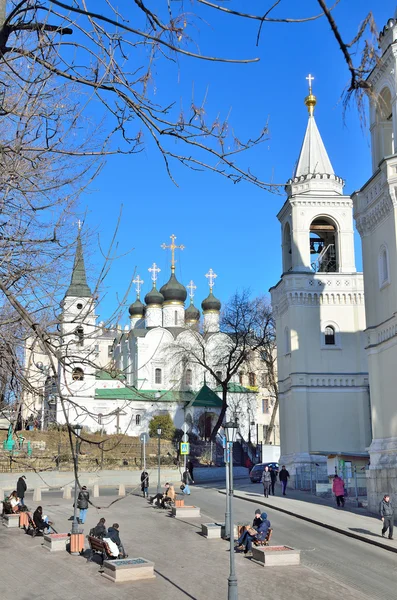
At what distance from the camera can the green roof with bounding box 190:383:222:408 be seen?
66.1 metres

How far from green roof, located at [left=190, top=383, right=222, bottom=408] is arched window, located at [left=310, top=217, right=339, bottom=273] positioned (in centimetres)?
2816

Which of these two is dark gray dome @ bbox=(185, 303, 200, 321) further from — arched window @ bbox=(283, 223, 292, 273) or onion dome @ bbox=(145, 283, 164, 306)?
arched window @ bbox=(283, 223, 292, 273)

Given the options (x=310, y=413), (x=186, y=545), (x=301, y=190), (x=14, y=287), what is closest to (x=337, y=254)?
(x=301, y=190)

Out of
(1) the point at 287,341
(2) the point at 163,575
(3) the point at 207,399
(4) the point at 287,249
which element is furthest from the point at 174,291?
(2) the point at 163,575

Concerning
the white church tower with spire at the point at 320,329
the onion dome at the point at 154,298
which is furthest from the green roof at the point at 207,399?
the white church tower with spire at the point at 320,329

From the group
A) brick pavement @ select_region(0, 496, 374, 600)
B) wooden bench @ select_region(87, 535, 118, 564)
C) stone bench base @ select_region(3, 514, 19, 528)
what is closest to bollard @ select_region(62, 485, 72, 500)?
stone bench base @ select_region(3, 514, 19, 528)

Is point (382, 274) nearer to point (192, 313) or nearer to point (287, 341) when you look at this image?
point (287, 341)

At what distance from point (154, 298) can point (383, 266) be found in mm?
55665

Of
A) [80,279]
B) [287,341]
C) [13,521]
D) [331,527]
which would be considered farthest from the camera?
[287,341]

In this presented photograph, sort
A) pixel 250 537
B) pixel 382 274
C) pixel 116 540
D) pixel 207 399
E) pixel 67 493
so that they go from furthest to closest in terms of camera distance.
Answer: pixel 207 399, pixel 67 493, pixel 382 274, pixel 250 537, pixel 116 540

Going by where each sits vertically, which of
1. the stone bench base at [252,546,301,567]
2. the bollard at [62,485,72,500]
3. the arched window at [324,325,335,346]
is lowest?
the stone bench base at [252,546,301,567]

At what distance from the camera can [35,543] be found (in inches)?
773

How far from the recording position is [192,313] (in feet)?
272

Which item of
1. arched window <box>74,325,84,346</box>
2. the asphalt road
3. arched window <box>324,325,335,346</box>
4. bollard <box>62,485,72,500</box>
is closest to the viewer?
arched window <box>74,325,84,346</box>
